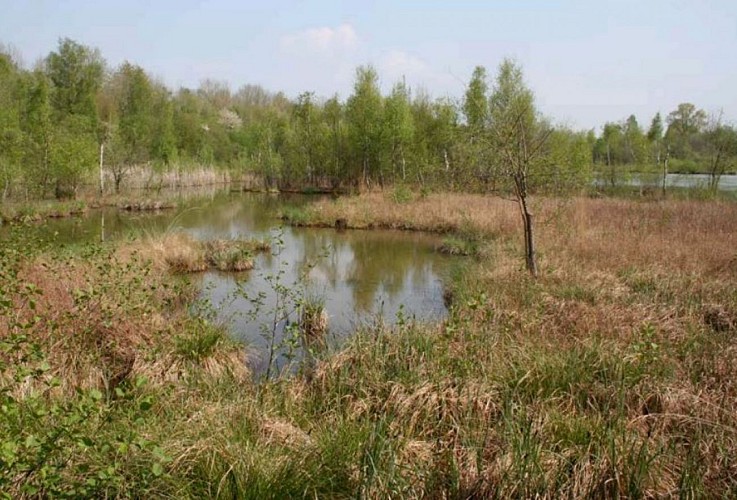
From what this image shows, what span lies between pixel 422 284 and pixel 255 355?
545 centimetres

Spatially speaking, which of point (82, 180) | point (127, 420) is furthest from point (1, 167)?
point (127, 420)

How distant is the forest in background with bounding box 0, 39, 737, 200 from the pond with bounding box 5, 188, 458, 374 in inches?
141

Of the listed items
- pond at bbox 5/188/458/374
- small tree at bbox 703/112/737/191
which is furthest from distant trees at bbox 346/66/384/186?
small tree at bbox 703/112/737/191

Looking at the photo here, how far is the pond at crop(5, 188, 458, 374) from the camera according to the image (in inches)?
290

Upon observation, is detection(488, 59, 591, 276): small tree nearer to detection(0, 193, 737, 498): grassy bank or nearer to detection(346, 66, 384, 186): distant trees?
detection(0, 193, 737, 498): grassy bank

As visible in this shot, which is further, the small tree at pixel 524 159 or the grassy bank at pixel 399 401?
the small tree at pixel 524 159

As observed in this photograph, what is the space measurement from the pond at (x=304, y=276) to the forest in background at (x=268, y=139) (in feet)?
11.8

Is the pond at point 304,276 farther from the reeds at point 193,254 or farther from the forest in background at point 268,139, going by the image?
the forest in background at point 268,139

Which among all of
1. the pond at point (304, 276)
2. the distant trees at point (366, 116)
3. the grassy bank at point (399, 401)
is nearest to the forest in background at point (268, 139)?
the distant trees at point (366, 116)

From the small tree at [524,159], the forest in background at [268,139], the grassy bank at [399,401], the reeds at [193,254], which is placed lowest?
the grassy bank at [399,401]

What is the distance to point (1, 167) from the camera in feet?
61.8

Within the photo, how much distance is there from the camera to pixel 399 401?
4352 millimetres

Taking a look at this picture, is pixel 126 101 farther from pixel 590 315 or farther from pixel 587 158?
pixel 590 315

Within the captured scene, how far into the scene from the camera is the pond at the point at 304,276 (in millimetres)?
7367
